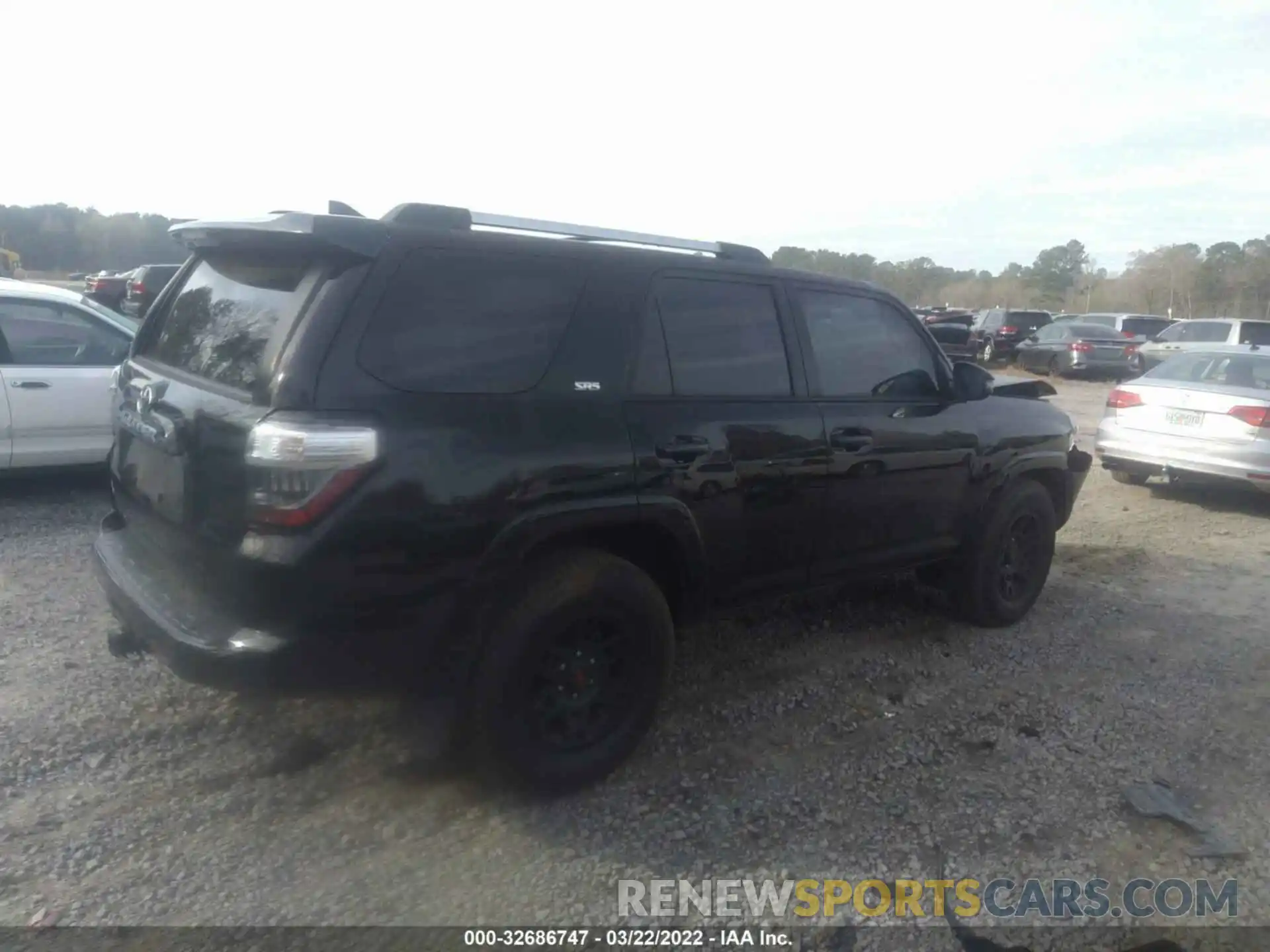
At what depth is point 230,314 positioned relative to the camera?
3.26 m

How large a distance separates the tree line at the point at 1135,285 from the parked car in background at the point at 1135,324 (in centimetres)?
1536

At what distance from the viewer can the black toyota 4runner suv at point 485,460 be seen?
2.80m

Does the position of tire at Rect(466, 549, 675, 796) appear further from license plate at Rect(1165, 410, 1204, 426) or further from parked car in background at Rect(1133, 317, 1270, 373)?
parked car in background at Rect(1133, 317, 1270, 373)

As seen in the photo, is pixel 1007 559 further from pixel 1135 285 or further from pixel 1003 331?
pixel 1135 285

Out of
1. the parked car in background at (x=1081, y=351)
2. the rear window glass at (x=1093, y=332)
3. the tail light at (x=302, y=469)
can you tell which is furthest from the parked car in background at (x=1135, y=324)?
the tail light at (x=302, y=469)

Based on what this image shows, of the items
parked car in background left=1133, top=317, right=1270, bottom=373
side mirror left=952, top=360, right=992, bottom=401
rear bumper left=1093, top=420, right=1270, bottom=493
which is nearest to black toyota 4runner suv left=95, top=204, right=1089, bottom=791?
side mirror left=952, top=360, right=992, bottom=401

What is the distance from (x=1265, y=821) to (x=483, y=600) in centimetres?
291

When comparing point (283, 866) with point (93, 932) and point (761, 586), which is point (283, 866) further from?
point (761, 586)

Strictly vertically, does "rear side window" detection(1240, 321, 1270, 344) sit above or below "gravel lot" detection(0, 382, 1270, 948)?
above

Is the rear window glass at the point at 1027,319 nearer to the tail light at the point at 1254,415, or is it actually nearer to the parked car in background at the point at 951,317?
the parked car in background at the point at 951,317

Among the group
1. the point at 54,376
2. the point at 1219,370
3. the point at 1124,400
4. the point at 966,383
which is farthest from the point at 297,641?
the point at 1219,370

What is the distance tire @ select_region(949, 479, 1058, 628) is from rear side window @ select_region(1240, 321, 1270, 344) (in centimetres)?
1684

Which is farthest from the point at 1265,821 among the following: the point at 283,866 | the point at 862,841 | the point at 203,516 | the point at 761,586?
the point at 203,516

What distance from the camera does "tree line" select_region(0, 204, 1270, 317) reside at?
39.7m
